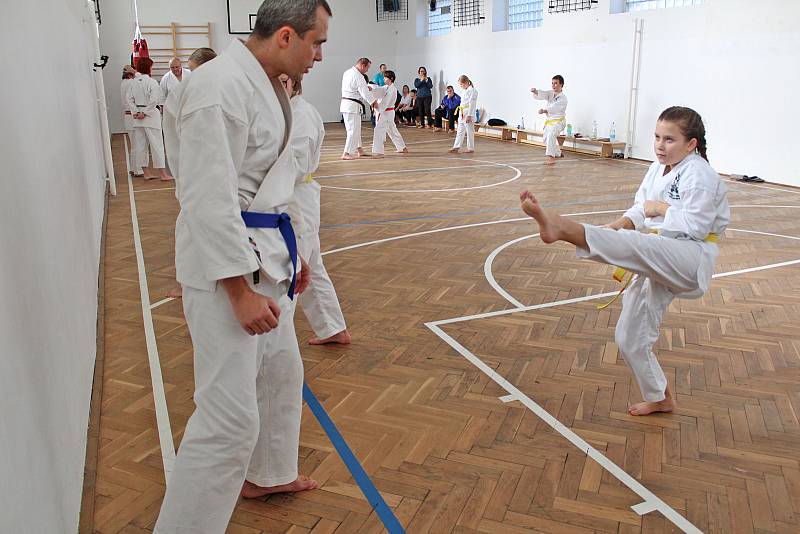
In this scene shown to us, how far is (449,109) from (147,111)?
9066 mm

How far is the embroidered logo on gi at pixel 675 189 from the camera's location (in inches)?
116

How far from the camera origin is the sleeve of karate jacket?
173cm

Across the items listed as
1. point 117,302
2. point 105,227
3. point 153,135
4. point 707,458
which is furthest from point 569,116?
point 707,458

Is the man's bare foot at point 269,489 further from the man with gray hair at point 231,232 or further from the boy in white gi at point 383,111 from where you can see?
the boy in white gi at point 383,111

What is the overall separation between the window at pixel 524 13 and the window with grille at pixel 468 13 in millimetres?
806

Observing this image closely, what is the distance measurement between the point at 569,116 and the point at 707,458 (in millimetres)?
11809

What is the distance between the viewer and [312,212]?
3447 mm

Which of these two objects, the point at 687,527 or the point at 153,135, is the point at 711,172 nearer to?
the point at 687,527

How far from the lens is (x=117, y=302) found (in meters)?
4.66

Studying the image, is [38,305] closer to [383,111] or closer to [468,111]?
[383,111]

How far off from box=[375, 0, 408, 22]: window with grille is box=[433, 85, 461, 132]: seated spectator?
3919 millimetres

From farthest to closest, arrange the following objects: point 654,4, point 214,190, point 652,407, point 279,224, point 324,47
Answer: point 324,47 → point 654,4 → point 652,407 → point 279,224 → point 214,190

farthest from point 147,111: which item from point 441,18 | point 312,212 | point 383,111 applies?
point 441,18

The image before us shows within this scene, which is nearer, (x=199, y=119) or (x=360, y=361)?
→ (x=199, y=119)
